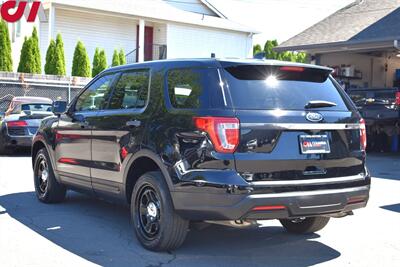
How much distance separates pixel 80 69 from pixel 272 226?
63.1ft

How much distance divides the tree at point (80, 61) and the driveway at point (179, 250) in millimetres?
17046

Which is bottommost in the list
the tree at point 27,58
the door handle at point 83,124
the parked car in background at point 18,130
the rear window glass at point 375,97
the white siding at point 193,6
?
the parked car in background at point 18,130

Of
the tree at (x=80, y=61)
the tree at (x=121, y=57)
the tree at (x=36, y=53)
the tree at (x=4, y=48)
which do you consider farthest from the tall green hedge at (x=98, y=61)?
the tree at (x=4, y=48)

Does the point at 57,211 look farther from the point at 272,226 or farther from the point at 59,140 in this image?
the point at 272,226

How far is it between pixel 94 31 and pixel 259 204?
23994 mm

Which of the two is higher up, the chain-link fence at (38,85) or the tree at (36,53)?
the tree at (36,53)

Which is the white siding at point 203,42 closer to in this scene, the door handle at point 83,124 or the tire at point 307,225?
the door handle at point 83,124

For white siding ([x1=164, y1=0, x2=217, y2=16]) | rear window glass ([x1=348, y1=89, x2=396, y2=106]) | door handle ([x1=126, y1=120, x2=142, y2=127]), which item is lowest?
door handle ([x1=126, y1=120, x2=142, y2=127])

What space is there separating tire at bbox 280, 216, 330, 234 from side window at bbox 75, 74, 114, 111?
253cm

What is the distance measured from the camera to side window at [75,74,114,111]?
21.6ft

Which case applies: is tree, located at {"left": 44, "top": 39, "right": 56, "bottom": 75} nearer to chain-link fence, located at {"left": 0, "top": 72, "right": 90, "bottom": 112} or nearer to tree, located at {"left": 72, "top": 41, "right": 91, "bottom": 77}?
tree, located at {"left": 72, "top": 41, "right": 91, "bottom": 77}

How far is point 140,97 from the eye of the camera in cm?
593

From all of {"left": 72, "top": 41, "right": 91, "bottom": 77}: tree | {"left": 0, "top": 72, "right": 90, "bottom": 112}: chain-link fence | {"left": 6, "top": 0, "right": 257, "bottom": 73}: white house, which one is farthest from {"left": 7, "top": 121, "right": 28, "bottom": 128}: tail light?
{"left": 6, "top": 0, "right": 257, "bottom": 73}: white house

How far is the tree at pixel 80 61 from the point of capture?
2441cm
